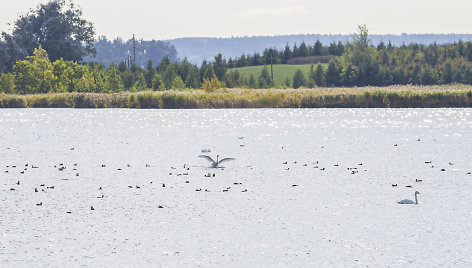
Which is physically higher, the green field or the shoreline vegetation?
the green field

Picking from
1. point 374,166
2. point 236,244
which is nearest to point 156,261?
point 236,244

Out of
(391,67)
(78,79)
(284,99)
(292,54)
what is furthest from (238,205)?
(292,54)

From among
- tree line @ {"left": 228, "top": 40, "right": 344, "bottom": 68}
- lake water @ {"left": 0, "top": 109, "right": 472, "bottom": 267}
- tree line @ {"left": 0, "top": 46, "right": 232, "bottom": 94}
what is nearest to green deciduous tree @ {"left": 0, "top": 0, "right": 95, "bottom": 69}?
tree line @ {"left": 0, "top": 46, "right": 232, "bottom": 94}

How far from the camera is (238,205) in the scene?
1334 centimetres

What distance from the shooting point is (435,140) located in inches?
1145

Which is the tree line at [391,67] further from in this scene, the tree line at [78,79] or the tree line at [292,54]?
the tree line at [292,54]

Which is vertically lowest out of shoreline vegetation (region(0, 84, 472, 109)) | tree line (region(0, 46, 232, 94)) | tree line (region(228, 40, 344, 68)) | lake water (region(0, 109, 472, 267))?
lake water (region(0, 109, 472, 267))

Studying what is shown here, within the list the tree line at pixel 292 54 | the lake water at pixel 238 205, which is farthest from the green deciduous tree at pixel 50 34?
the lake water at pixel 238 205

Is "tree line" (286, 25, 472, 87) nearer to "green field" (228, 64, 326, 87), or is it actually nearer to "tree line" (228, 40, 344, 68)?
"green field" (228, 64, 326, 87)

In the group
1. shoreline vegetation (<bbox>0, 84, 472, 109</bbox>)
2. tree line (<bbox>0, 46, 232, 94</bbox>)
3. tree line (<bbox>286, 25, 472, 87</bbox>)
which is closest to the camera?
shoreline vegetation (<bbox>0, 84, 472, 109</bbox>)

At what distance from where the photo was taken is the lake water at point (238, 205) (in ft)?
31.2

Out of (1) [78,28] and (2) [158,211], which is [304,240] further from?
(1) [78,28]

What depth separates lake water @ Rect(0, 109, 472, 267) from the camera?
31.2 feet

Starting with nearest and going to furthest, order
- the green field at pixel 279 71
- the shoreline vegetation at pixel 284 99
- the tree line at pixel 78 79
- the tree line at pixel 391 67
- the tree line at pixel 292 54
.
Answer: the shoreline vegetation at pixel 284 99 < the tree line at pixel 78 79 < the tree line at pixel 391 67 < the green field at pixel 279 71 < the tree line at pixel 292 54
